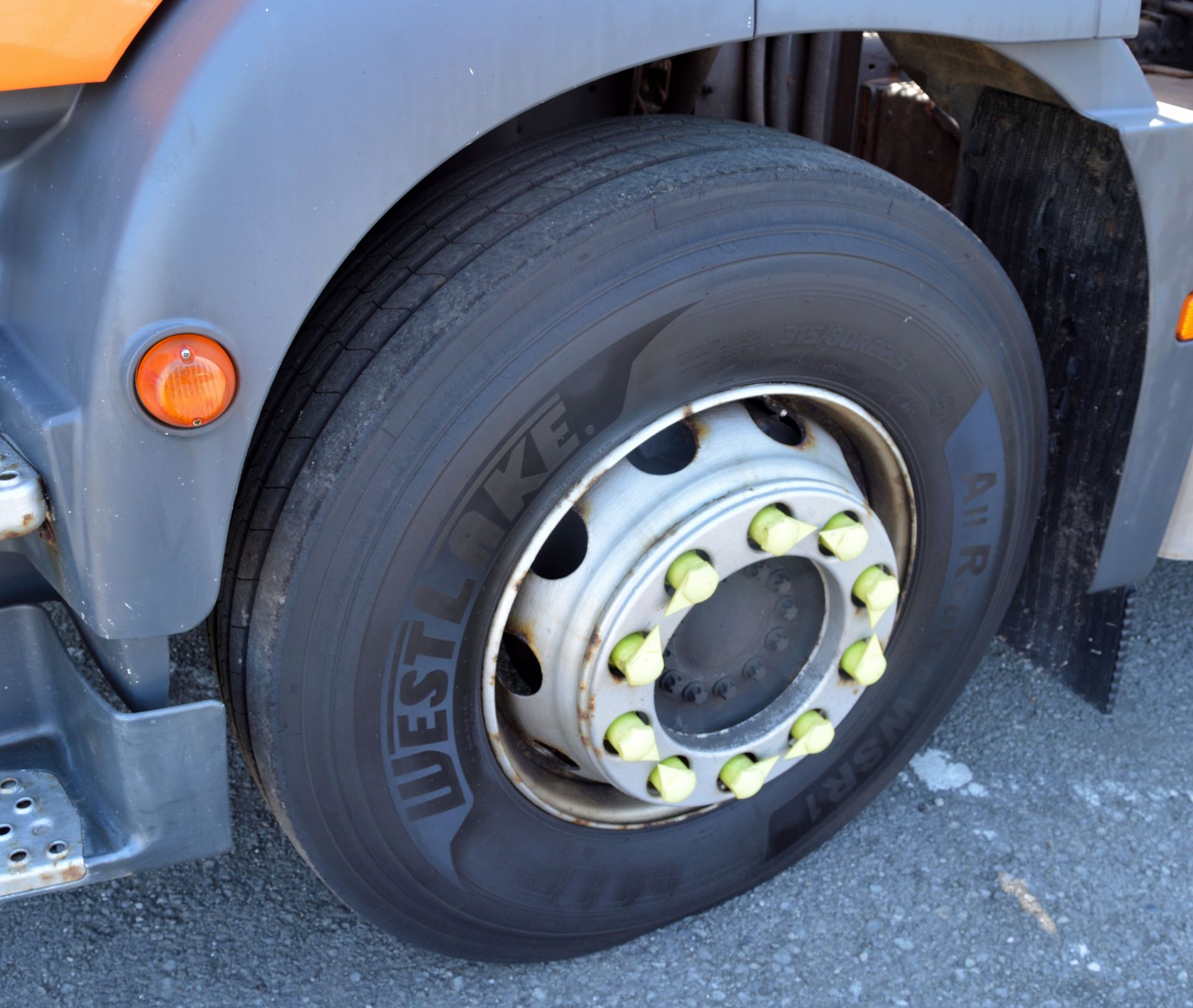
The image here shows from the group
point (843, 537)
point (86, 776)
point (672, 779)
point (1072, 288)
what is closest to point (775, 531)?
point (843, 537)

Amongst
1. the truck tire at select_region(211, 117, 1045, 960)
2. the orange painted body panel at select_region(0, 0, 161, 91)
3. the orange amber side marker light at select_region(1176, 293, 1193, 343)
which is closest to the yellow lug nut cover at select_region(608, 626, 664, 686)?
the truck tire at select_region(211, 117, 1045, 960)

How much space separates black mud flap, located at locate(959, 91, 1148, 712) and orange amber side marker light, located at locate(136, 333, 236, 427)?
121cm

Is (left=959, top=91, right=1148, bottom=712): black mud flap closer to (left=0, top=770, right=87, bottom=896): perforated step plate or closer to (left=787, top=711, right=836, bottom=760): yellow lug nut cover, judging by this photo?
(left=787, top=711, right=836, bottom=760): yellow lug nut cover

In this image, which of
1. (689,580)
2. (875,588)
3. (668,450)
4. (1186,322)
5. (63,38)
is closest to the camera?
(63,38)

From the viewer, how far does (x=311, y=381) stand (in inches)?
52.5

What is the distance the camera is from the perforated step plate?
1293mm

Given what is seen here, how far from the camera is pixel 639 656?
147 centimetres

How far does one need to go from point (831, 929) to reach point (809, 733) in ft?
1.27

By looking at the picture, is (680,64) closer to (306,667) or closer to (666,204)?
(666,204)

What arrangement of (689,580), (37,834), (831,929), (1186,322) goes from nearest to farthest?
1. (37,834)
2. (689,580)
3. (1186,322)
4. (831,929)

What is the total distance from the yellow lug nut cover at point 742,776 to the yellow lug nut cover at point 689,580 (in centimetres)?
33

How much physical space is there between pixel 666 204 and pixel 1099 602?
1268 millimetres

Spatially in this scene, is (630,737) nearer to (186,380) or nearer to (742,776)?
(742,776)

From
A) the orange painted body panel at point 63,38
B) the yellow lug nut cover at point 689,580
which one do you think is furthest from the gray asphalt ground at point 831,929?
the orange painted body panel at point 63,38
